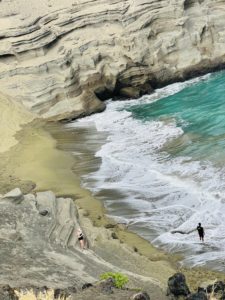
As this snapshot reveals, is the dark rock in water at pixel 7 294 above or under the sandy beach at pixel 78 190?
above

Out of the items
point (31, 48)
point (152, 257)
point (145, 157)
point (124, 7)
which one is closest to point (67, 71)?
point (31, 48)

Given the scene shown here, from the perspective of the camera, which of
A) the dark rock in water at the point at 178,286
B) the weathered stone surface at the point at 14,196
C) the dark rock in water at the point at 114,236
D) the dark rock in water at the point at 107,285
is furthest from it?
the weathered stone surface at the point at 14,196

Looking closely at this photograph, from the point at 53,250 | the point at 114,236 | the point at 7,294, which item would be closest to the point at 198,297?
the point at 7,294

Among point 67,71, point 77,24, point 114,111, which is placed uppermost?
point 77,24

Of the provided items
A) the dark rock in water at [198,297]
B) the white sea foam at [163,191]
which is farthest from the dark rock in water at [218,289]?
the white sea foam at [163,191]

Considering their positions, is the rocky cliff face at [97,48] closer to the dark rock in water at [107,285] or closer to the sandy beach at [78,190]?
the sandy beach at [78,190]

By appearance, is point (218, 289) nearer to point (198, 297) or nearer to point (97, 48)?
point (198, 297)

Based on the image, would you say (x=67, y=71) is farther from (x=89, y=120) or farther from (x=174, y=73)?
(x=174, y=73)
